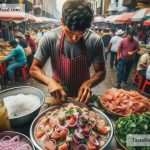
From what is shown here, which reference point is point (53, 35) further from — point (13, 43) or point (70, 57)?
point (13, 43)

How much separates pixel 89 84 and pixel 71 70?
421mm

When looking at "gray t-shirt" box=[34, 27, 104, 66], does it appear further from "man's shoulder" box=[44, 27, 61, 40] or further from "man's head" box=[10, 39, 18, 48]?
"man's head" box=[10, 39, 18, 48]

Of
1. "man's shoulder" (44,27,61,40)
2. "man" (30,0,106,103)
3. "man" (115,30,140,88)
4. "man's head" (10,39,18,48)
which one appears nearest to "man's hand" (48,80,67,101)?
"man" (30,0,106,103)

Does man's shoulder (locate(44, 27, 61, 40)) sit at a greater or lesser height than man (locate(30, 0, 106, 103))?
greater

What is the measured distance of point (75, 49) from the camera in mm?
2777

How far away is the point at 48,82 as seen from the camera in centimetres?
239

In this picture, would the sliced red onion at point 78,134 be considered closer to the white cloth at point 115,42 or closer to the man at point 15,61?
the man at point 15,61

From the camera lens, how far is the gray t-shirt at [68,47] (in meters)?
2.74

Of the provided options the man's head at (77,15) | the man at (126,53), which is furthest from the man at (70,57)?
the man at (126,53)

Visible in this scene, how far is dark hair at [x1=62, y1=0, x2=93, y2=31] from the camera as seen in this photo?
2066mm

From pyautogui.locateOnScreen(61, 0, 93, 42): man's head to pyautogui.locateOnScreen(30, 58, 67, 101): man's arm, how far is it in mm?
646

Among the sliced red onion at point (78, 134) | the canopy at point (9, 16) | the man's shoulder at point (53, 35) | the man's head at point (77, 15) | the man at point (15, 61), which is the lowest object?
the man at point (15, 61)

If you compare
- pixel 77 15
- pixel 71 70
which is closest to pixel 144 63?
pixel 71 70

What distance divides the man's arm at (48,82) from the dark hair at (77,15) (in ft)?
2.15
